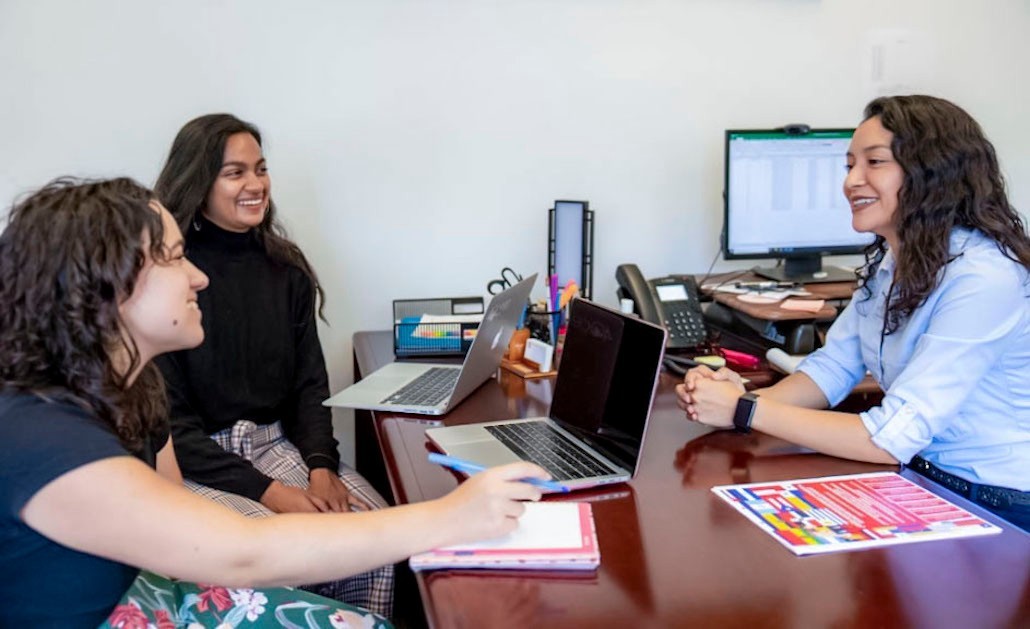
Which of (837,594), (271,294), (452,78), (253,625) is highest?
(452,78)

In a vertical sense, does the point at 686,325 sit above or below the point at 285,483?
above

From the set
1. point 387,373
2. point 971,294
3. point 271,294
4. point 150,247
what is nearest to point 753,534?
point 971,294

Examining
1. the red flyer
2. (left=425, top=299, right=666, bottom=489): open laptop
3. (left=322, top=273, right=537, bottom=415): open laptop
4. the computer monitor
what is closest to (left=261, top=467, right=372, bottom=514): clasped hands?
(left=322, top=273, right=537, bottom=415): open laptop

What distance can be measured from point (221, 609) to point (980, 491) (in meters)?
1.17

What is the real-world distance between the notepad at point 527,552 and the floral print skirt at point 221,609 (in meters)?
0.31

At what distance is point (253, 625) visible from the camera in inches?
46.9

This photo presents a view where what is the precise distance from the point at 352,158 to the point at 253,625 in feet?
4.73

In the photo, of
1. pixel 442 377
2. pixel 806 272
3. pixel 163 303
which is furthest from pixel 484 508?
pixel 806 272

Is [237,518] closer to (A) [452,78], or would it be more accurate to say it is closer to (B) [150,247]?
(B) [150,247]

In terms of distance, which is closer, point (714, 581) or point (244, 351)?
point (714, 581)

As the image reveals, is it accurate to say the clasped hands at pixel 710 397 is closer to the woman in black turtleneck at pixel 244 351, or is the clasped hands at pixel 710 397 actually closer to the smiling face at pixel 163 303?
the woman in black turtleneck at pixel 244 351

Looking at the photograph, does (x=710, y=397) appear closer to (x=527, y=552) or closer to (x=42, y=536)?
(x=527, y=552)

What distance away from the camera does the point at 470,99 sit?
2.41 meters

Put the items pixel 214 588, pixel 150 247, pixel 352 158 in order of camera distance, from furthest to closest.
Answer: pixel 352 158 → pixel 214 588 → pixel 150 247
